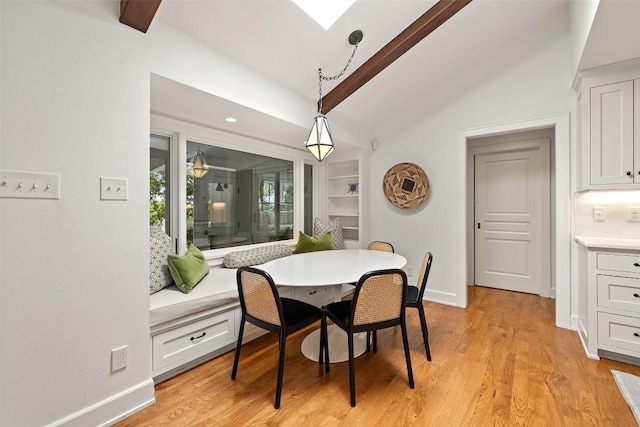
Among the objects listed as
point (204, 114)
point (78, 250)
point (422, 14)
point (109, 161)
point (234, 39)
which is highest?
point (422, 14)

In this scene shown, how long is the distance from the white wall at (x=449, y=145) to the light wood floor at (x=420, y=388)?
118 centimetres

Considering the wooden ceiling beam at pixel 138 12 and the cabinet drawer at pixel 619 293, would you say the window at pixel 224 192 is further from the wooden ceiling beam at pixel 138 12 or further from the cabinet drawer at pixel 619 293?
the cabinet drawer at pixel 619 293

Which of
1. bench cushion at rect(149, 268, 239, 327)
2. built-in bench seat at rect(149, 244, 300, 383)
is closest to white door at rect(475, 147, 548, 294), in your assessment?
built-in bench seat at rect(149, 244, 300, 383)

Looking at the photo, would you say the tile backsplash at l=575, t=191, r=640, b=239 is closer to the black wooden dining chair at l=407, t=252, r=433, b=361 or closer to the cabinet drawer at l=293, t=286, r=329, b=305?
the black wooden dining chair at l=407, t=252, r=433, b=361

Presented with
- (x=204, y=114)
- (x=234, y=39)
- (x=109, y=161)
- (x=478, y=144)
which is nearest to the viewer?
(x=109, y=161)

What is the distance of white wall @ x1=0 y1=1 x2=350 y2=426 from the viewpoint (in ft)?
4.34

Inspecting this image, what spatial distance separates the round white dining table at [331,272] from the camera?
76.5 inches

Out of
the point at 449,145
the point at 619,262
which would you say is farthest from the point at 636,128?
the point at 449,145

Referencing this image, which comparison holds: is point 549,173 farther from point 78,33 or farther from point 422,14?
point 78,33

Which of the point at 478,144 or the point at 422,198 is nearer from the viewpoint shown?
the point at 422,198

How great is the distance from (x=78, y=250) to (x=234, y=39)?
67.3 inches

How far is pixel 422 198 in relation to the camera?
3.64 metres

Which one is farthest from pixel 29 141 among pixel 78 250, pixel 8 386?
pixel 8 386

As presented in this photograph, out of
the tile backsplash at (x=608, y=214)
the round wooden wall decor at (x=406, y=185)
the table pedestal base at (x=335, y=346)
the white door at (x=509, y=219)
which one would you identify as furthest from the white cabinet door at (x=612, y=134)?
the table pedestal base at (x=335, y=346)
